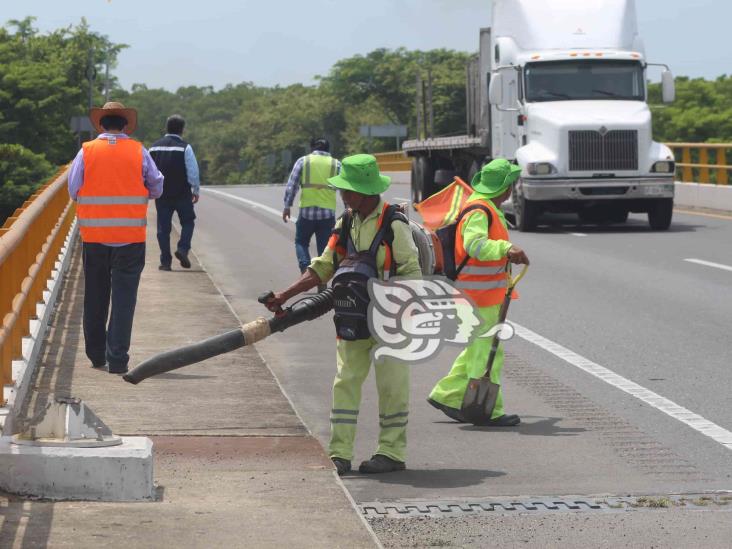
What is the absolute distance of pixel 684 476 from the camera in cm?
766

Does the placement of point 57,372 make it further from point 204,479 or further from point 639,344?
point 639,344

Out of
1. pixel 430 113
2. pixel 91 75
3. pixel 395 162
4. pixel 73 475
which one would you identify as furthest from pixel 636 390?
pixel 91 75

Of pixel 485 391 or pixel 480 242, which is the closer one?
pixel 480 242

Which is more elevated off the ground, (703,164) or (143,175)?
(143,175)

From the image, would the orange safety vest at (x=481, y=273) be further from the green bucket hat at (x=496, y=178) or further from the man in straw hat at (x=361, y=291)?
the man in straw hat at (x=361, y=291)

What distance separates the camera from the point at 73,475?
6594mm

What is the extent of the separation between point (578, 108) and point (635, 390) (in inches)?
599

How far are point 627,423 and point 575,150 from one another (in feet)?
53.1

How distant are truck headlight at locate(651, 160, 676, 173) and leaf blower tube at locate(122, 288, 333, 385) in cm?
1818

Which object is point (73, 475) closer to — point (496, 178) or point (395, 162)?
point (496, 178)

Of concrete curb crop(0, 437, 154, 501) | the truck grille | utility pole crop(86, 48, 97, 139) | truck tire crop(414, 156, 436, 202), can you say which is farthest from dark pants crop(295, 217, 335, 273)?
utility pole crop(86, 48, 97, 139)

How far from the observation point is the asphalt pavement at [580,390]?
300 inches

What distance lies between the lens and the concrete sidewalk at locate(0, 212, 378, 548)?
611 centimetres

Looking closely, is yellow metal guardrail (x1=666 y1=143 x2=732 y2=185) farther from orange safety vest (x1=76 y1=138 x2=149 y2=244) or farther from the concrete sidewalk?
orange safety vest (x1=76 y1=138 x2=149 y2=244)
